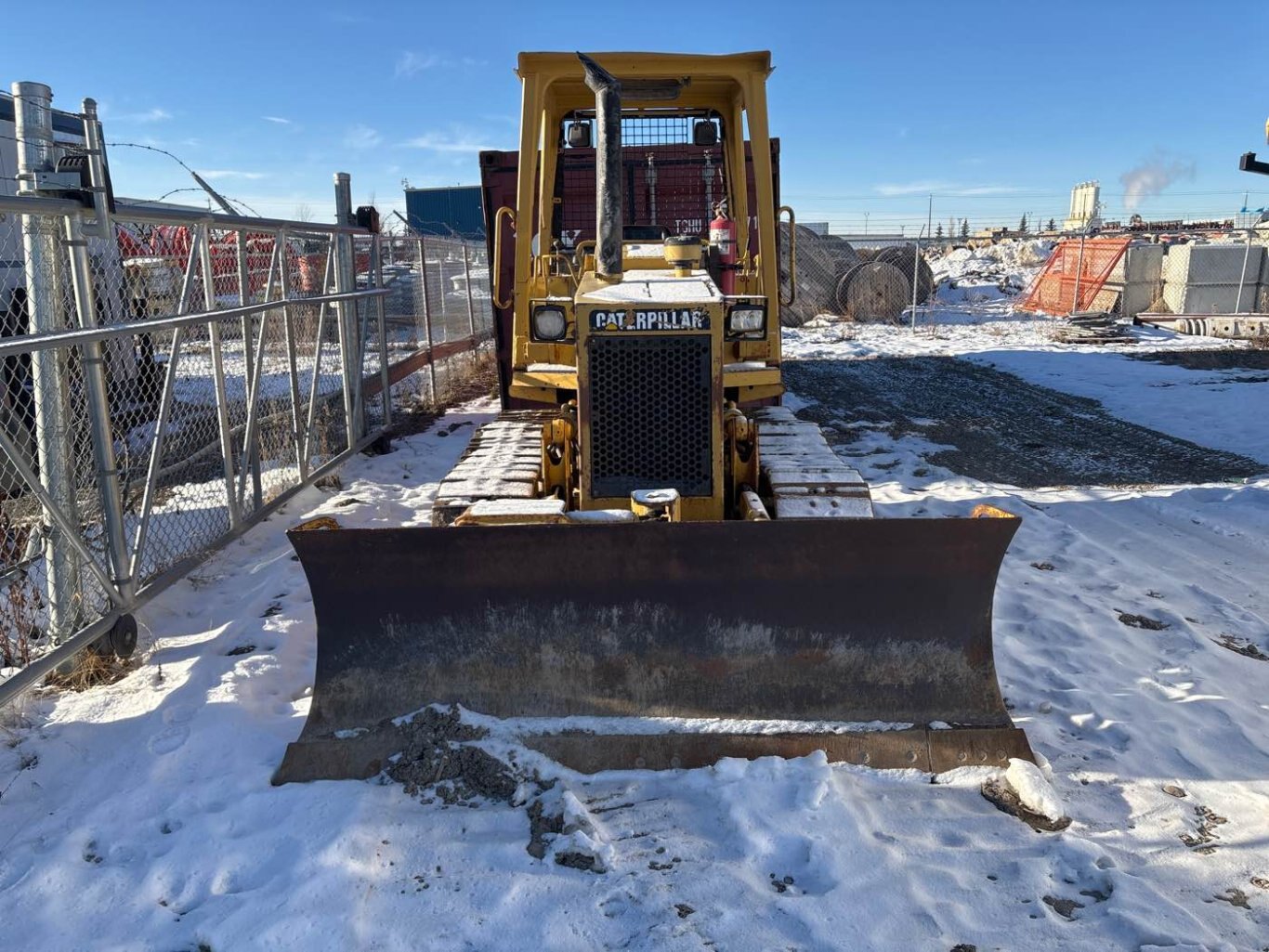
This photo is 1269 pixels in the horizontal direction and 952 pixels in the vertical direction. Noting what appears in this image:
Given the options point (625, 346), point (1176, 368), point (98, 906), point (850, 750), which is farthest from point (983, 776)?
point (1176, 368)

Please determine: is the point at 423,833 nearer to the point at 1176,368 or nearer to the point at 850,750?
the point at 850,750

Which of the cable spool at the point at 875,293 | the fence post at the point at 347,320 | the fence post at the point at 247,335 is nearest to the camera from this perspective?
the fence post at the point at 247,335

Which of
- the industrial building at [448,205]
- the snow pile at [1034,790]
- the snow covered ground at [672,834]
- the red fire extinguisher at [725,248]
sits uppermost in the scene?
the industrial building at [448,205]

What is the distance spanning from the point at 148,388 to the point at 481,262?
8884mm

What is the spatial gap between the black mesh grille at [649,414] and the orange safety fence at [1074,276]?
783 inches

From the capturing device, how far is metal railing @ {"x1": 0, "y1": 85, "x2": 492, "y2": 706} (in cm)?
436

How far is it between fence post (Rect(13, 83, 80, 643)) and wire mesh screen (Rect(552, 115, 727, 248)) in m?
4.25

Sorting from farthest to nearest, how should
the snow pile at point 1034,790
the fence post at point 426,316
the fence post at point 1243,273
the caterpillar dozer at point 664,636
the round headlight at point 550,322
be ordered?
1. the fence post at point 1243,273
2. the fence post at point 426,316
3. the round headlight at point 550,322
4. the caterpillar dozer at point 664,636
5. the snow pile at point 1034,790

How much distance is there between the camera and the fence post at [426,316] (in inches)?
448

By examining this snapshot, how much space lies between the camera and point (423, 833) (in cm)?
314

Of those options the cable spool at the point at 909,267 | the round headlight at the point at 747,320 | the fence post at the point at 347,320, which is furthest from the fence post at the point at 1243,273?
the round headlight at the point at 747,320

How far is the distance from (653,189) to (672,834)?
6858mm

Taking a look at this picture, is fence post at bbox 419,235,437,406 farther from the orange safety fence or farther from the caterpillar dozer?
the orange safety fence

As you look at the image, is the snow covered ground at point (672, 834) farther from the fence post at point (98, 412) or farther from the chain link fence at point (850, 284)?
the chain link fence at point (850, 284)
